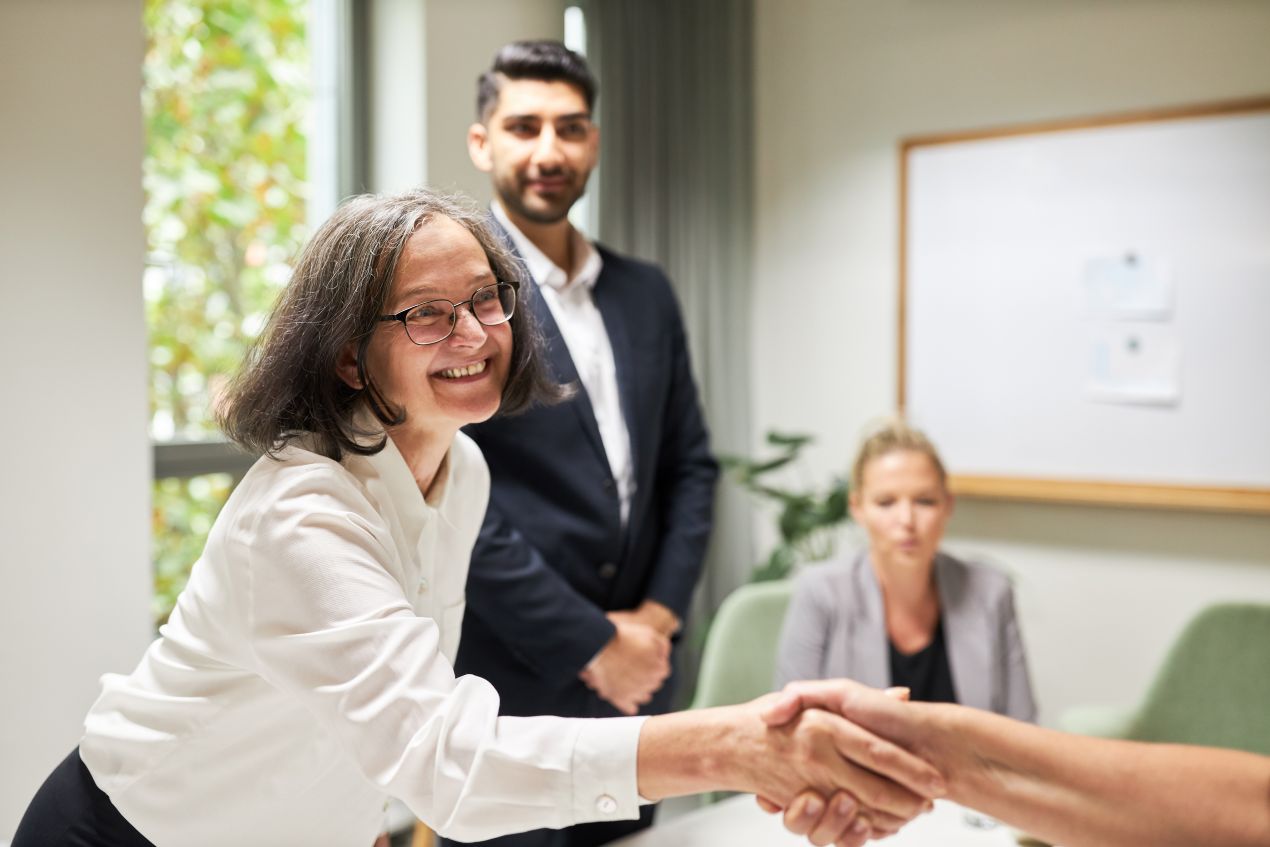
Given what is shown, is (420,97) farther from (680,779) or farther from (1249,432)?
(1249,432)

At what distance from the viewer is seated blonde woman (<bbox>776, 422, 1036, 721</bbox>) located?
2137 mm

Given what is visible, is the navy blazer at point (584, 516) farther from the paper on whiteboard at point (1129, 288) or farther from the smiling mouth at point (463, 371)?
the paper on whiteboard at point (1129, 288)

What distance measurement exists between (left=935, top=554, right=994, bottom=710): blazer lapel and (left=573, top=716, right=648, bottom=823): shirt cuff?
1.28 m

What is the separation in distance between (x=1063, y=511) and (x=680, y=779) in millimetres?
2862

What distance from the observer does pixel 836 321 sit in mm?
3938

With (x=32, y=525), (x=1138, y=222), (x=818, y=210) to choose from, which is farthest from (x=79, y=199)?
(x=1138, y=222)

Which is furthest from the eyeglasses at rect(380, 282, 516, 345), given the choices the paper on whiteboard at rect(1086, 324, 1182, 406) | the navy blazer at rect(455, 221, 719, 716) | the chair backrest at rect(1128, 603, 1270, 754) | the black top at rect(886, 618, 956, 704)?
the paper on whiteboard at rect(1086, 324, 1182, 406)

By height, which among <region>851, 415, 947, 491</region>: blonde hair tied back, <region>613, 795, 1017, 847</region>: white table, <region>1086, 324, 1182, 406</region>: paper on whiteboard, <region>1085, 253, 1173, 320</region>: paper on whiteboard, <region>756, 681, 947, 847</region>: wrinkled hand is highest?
<region>1085, 253, 1173, 320</region>: paper on whiteboard

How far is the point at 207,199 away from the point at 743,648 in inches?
69.4

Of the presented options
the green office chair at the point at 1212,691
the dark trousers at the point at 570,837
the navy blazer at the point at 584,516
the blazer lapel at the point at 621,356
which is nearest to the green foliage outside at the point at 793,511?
the green office chair at the point at 1212,691

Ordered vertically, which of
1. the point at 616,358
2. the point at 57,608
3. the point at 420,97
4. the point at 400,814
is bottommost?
the point at 400,814

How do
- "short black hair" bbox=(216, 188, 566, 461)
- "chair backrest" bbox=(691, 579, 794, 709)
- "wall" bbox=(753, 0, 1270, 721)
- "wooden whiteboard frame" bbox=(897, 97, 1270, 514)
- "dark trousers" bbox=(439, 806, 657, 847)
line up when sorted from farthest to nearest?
"wall" bbox=(753, 0, 1270, 721)
"wooden whiteboard frame" bbox=(897, 97, 1270, 514)
"chair backrest" bbox=(691, 579, 794, 709)
"dark trousers" bbox=(439, 806, 657, 847)
"short black hair" bbox=(216, 188, 566, 461)

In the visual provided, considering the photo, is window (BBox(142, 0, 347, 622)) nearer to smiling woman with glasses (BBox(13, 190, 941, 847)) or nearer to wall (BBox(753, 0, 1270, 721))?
smiling woman with glasses (BBox(13, 190, 941, 847))

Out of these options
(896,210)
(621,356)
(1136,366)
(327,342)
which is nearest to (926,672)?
(621,356)
